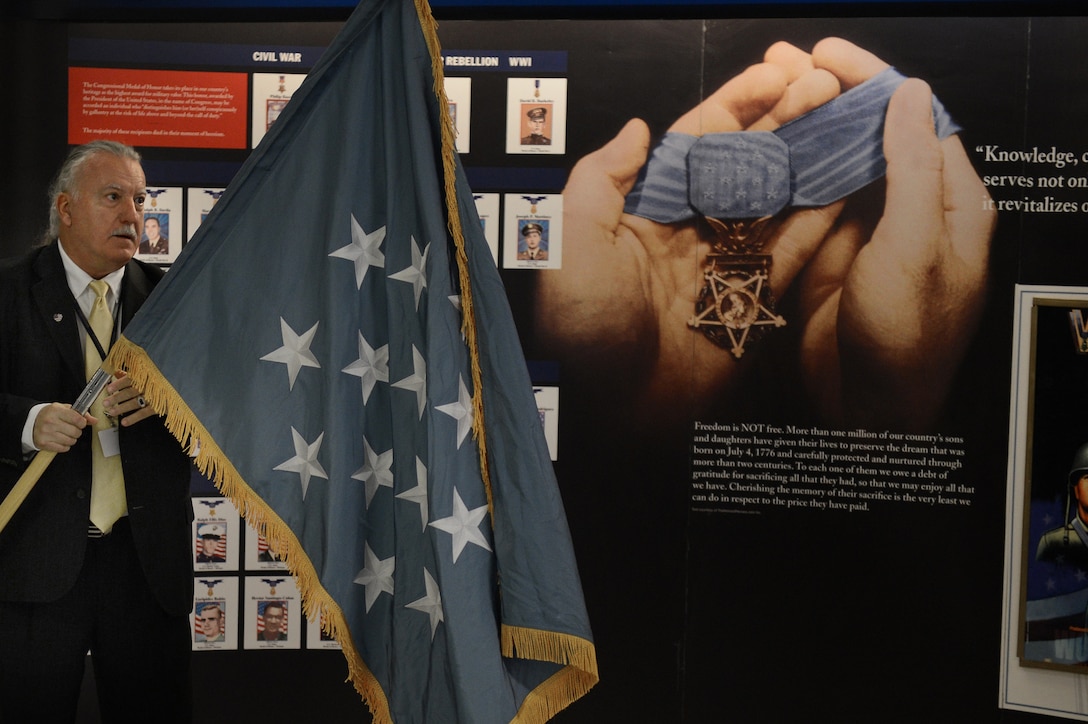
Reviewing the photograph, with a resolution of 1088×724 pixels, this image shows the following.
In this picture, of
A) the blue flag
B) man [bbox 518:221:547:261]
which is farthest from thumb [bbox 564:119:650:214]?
the blue flag

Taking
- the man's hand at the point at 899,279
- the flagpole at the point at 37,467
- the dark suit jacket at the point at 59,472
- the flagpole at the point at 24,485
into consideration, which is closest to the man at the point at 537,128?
the man's hand at the point at 899,279

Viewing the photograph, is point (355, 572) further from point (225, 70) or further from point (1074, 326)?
point (1074, 326)

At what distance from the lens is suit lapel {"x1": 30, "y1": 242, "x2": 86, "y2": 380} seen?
7.81 ft

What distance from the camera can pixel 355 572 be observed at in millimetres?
2082

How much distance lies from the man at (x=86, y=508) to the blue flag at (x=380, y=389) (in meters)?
0.40

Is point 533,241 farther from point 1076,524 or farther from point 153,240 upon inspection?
point 1076,524

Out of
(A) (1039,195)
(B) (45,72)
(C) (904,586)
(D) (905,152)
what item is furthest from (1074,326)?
(B) (45,72)

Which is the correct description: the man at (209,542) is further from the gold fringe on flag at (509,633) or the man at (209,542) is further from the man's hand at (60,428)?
the gold fringe on flag at (509,633)

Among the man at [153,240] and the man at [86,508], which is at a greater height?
the man at [153,240]

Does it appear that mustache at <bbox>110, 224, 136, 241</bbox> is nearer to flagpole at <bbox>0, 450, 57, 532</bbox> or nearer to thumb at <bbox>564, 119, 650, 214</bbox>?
flagpole at <bbox>0, 450, 57, 532</bbox>

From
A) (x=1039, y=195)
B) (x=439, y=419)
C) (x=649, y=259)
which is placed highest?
(x=1039, y=195)

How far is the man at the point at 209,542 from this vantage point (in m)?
3.69

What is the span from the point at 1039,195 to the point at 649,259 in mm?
1367

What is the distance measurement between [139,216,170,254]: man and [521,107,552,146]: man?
1.44 meters
